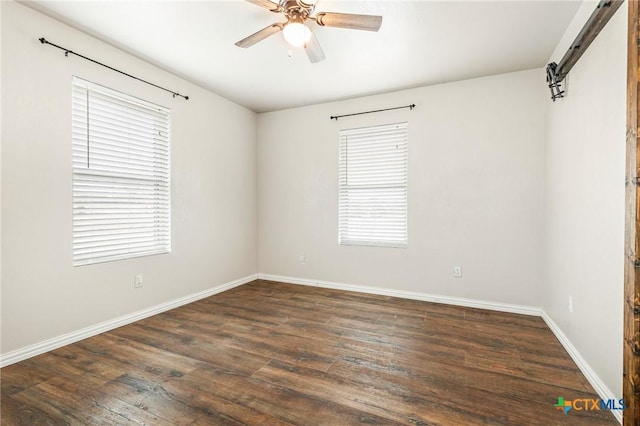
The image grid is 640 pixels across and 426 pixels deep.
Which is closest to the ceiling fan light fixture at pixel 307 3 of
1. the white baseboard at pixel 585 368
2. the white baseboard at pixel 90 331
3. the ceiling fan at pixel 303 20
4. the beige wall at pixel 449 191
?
the ceiling fan at pixel 303 20

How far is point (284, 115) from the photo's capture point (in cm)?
454

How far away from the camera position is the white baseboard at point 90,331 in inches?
85.1

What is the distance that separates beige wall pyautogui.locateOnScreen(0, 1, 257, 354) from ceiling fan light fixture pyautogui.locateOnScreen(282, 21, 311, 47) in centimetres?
187

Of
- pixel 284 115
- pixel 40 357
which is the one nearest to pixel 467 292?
pixel 284 115

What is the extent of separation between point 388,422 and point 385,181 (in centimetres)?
284

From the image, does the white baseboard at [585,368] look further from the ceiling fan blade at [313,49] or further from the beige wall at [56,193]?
the beige wall at [56,193]

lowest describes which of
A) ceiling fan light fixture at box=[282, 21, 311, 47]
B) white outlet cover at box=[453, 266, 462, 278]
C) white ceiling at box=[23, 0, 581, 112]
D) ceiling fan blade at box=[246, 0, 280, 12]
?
white outlet cover at box=[453, 266, 462, 278]

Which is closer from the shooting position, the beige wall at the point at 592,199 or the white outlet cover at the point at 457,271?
the beige wall at the point at 592,199

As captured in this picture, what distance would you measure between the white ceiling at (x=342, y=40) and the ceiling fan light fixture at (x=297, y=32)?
0.24 metres

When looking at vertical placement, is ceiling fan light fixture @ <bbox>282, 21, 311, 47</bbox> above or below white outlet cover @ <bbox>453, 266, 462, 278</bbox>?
above

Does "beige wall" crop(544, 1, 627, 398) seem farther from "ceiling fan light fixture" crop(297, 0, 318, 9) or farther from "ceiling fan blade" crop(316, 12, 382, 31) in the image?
"ceiling fan light fixture" crop(297, 0, 318, 9)

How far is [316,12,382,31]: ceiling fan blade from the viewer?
6.30 ft

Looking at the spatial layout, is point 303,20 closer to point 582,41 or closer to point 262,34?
point 262,34

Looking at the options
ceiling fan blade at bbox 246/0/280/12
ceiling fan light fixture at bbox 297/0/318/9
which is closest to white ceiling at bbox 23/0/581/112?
ceiling fan light fixture at bbox 297/0/318/9
